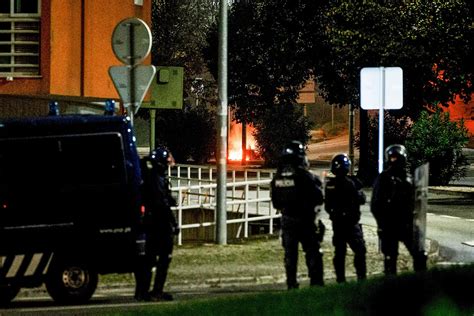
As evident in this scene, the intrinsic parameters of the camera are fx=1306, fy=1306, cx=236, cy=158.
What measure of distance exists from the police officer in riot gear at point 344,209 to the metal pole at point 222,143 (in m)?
5.44

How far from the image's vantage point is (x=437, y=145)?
1575 inches

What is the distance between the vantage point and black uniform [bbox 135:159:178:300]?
13.6m

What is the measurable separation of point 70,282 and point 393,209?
3.46 meters

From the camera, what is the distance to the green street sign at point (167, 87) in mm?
17422

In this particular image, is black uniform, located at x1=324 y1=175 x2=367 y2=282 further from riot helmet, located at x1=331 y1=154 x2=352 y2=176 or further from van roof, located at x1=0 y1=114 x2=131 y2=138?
van roof, located at x1=0 y1=114 x2=131 y2=138

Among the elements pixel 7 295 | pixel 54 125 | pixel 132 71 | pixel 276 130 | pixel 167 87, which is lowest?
pixel 7 295

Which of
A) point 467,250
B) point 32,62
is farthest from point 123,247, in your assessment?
point 32,62

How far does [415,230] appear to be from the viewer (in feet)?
43.1

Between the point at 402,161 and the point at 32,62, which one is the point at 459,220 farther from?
the point at 402,161

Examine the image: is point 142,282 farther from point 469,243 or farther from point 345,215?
point 469,243

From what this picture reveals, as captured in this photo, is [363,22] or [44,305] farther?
[363,22]

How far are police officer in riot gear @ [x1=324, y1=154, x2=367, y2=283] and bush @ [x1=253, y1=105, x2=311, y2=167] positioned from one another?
46.4 m

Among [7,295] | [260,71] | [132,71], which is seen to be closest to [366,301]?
[7,295]

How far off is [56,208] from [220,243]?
6383 millimetres
